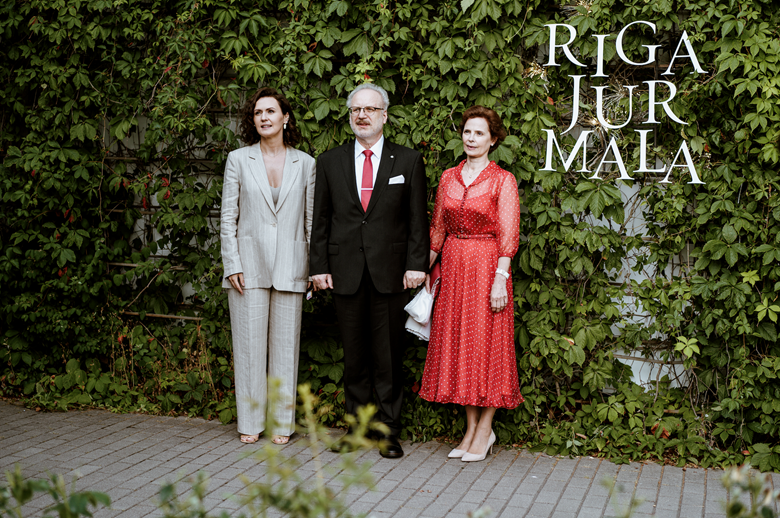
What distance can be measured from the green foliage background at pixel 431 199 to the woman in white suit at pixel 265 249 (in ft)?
1.21

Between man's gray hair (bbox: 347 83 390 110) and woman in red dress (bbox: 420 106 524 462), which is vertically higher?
man's gray hair (bbox: 347 83 390 110)

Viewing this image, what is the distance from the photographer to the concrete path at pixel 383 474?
3.64 m

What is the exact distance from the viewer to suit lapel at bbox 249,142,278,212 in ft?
14.9

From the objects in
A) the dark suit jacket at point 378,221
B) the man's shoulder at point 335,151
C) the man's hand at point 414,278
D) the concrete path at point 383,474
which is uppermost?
the man's shoulder at point 335,151

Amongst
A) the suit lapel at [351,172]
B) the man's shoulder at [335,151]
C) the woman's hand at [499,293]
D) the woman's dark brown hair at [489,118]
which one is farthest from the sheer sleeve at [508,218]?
the man's shoulder at [335,151]

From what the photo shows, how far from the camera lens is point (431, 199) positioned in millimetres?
4855

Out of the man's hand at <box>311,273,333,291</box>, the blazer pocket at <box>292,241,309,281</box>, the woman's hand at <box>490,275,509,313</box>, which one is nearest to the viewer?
the woman's hand at <box>490,275,509,313</box>

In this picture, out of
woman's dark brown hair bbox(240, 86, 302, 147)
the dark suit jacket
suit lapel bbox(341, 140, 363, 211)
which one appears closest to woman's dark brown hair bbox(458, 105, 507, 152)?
the dark suit jacket

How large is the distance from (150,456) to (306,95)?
8.18 ft

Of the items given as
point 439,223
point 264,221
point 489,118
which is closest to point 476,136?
point 489,118

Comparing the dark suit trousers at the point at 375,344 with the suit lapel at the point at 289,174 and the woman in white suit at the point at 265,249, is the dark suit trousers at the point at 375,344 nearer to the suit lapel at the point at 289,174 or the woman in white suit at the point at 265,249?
the woman in white suit at the point at 265,249

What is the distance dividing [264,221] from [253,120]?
0.66 meters

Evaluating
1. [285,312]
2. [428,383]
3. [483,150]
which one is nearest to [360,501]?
[428,383]

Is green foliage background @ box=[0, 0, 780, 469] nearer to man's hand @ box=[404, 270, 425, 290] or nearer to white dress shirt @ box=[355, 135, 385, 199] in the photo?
white dress shirt @ box=[355, 135, 385, 199]
